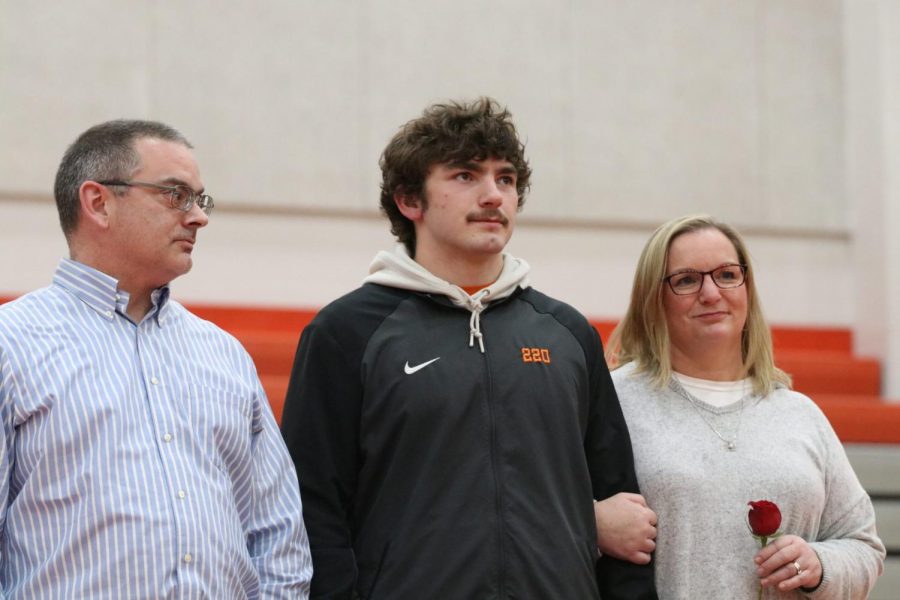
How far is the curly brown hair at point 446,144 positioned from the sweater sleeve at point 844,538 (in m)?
0.96

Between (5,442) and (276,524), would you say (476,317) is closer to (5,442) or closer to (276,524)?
(276,524)

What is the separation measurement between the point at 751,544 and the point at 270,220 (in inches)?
152

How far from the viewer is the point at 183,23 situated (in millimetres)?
5652

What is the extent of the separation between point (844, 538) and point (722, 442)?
34 centimetres

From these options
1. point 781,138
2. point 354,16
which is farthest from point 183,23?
point 781,138

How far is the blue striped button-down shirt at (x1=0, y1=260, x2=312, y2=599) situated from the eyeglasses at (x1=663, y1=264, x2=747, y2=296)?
103 centimetres

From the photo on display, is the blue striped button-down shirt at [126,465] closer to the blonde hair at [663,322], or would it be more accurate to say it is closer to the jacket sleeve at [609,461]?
the jacket sleeve at [609,461]

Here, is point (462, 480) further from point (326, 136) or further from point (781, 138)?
point (781, 138)

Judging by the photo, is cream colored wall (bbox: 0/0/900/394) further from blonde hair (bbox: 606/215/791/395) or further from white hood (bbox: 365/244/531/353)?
white hood (bbox: 365/244/531/353)

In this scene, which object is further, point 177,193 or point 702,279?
point 702,279

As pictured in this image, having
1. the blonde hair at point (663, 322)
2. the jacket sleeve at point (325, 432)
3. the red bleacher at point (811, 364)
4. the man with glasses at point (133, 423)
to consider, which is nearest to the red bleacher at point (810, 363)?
the red bleacher at point (811, 364)

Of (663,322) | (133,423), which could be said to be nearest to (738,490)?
(663,322)

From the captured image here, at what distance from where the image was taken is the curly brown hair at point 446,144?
→ 7.50 feet

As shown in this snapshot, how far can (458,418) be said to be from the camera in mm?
2098
